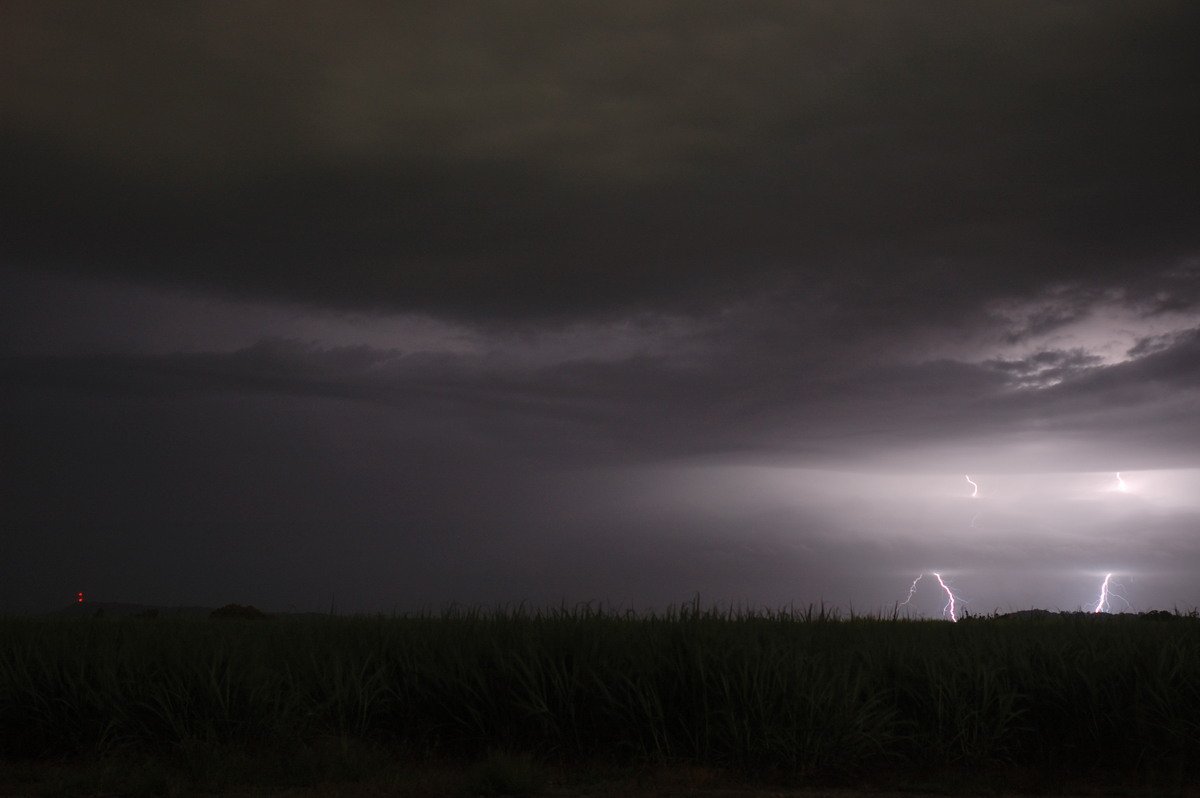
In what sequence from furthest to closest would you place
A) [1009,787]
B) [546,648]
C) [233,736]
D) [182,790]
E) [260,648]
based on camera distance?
[260,648]
[546,648]
[233,736]
[1009,787]
[182,790]

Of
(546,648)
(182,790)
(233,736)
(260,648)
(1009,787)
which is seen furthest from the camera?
(260,648)

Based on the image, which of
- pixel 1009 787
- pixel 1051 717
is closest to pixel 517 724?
pixel 1009 787

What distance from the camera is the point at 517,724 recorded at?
30.3 ft

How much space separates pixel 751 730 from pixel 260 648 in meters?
6.06

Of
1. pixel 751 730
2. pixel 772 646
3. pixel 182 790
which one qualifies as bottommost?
pixel 182 790

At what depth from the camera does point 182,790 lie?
775cm

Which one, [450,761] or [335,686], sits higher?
[335,686]

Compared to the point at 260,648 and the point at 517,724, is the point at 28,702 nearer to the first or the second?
the point at 260,648

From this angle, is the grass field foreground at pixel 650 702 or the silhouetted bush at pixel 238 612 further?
the silhouetted bush at pixel 238 612

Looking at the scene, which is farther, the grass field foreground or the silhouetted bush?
the silhouetted bush

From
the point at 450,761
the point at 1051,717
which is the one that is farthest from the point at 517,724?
the point at 1051,717

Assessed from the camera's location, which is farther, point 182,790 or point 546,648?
point 546,648

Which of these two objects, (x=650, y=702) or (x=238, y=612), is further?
(x=238, y=612)

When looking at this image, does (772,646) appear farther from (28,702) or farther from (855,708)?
(28,702)
